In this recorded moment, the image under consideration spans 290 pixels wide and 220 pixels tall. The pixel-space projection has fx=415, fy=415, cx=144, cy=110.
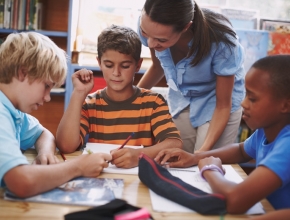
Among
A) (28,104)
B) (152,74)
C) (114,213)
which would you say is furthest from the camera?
(152,74)

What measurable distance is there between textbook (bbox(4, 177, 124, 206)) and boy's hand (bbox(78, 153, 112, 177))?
0.02 m

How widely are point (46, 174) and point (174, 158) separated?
48cm

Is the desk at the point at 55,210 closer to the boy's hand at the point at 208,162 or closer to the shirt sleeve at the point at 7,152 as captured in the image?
the shirt sleeve at the point at 7,152

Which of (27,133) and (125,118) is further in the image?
(125,118)

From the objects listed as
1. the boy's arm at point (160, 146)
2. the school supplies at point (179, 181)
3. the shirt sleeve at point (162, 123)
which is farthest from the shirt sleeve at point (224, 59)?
the school supplies at point (179, 181)

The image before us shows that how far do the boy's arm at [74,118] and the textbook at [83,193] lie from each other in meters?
0.33

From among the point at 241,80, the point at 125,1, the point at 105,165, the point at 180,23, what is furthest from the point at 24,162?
the point at 125,1

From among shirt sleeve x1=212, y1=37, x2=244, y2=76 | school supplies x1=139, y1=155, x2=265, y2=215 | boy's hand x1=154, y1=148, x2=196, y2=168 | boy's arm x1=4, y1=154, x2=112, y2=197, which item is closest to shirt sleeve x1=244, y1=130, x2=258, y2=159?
school supplies x1=139, y1=155, x2=265, y2=215

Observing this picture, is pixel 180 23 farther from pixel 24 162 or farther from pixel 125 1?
pixel 125 1

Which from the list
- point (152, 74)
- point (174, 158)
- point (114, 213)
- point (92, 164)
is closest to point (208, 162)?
point (174, 158)

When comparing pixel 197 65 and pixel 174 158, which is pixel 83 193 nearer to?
pixel 174 158

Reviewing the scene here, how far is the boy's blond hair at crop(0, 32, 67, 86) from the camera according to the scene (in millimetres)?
1194

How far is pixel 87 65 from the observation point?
3.13m

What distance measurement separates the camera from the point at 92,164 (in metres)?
1.19
